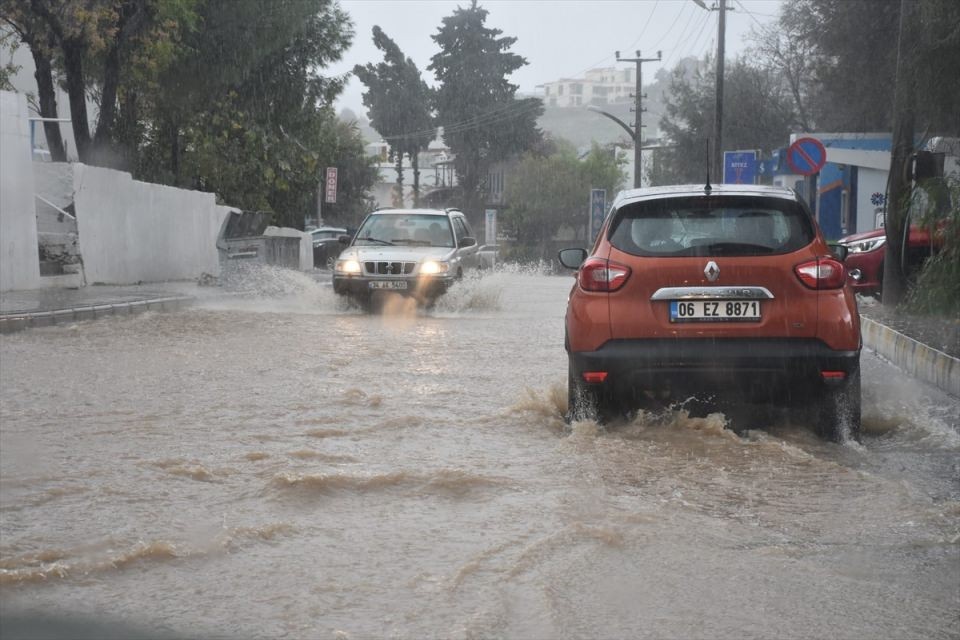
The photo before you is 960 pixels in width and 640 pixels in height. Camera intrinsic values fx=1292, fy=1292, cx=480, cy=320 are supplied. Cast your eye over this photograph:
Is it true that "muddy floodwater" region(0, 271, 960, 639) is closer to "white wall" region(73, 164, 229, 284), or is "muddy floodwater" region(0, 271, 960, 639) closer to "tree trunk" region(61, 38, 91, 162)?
"white wall" region(73, 164, 229, 284)

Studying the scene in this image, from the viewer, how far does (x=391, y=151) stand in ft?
289

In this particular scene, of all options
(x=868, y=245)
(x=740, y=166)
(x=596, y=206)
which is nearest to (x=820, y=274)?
(x=868, y=245)

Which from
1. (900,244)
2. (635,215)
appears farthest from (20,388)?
(900,244)

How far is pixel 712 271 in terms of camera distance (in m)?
7.27

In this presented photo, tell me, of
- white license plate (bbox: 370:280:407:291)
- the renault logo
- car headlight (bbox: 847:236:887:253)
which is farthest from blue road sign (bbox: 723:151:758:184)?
the renault logo

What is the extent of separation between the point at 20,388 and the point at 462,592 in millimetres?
6540

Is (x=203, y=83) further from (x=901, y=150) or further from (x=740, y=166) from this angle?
(x=901, y=150)

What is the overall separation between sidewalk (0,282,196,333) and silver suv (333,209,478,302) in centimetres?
297

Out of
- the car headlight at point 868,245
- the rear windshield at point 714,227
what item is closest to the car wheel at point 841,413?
the rear windshield at point 714,227

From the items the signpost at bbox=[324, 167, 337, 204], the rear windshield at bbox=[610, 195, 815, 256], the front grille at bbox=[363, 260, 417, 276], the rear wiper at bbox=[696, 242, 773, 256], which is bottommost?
the front grille at bbox=[363, 260, 417, 276]

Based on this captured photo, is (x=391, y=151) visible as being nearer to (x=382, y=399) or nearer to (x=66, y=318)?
(x=66, y=318)

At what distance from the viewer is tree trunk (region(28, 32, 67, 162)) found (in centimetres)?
2406

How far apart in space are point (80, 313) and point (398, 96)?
68.5m

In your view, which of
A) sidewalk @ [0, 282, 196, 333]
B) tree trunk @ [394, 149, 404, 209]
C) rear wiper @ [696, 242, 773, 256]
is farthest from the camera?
tree trunk @ [394, 149, 404, 209]
